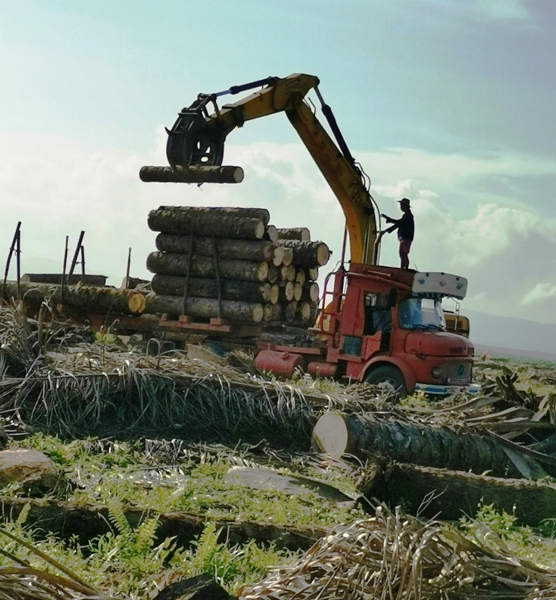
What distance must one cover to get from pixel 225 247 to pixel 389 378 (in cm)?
490

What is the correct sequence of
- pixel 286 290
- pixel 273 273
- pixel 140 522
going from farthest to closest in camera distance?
pixel 286 290 → pixel 273 273 → pixel 140 522

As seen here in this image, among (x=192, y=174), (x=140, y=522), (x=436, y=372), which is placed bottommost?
(x=140, y=522)

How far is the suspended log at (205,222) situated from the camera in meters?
17.3

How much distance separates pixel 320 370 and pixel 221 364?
293 centimetres

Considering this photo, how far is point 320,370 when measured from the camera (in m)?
14.8

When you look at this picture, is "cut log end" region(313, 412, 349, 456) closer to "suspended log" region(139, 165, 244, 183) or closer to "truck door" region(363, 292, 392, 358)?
"truck door" region(363, 292, 392, 358)

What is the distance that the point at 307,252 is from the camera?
18750 millimetres

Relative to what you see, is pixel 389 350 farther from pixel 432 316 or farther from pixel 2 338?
pixel 2 338

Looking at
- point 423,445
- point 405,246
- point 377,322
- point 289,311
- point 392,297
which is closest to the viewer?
point 423,445

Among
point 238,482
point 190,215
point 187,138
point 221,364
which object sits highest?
point 187,138

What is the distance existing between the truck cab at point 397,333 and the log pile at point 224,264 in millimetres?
2885

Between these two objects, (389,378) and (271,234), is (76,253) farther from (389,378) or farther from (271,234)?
(389,378)

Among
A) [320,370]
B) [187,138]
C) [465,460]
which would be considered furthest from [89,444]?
[187,138]

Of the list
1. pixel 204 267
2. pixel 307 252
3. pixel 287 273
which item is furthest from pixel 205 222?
pixel 307 252
